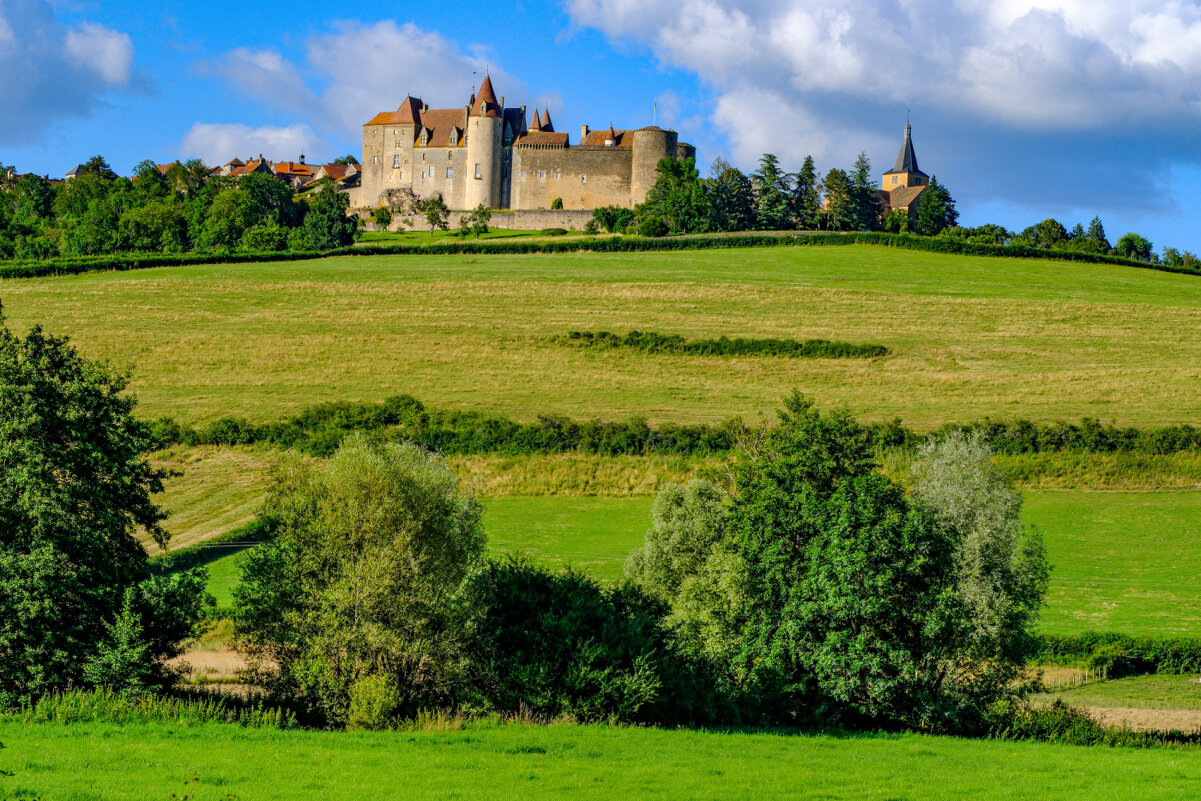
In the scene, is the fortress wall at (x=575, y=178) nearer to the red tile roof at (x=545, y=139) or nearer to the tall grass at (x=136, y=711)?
the red tile roof at (x=545, y=139)

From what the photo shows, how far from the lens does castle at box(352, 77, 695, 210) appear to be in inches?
4333

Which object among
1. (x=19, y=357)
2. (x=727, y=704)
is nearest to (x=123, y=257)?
(x=19, y=357)

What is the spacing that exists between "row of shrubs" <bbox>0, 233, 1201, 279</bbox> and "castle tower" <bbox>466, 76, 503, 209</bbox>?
2530 cm

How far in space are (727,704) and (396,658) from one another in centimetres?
606

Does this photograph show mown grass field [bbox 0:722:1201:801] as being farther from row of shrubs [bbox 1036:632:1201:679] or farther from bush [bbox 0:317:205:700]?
row of shrubs [bbox 1036:632:1201:679]

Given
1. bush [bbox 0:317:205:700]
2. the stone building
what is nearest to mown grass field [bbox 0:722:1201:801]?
bush [bbox 0:317:205:700]

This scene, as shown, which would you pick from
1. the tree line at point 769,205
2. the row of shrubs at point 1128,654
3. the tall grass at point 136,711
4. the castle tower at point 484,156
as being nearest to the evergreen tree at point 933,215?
the tree line at point 769,205

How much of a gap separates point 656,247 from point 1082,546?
56345 mm

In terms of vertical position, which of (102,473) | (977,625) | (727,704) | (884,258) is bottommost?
(727,704)

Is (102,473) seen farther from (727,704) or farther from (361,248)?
(361,248)

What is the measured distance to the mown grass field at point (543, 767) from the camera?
12766mm

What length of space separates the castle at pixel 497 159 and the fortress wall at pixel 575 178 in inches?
4.0

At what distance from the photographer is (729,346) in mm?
53750

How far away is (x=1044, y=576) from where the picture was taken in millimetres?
23297
